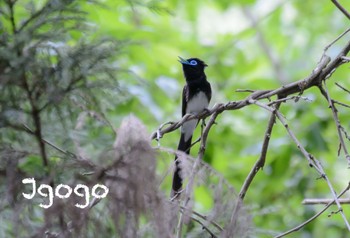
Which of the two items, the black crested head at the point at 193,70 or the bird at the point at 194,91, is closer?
the bird at the point at 194,91

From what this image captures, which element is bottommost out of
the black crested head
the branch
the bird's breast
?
the branch

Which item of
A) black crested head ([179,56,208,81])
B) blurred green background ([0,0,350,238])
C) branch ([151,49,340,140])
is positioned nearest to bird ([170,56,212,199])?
black crested head ([179,56,208,81])

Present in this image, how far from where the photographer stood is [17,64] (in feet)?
8.25

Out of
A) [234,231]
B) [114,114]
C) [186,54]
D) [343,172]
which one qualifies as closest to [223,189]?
[234,231]

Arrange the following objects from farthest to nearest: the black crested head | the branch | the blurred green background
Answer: the blurred green background < the black crested head < the branch

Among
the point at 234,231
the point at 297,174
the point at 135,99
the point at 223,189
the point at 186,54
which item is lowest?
the point at 234,231

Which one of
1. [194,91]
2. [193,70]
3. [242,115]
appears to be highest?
[242,115]

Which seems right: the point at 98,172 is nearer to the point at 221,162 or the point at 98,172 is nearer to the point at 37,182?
the point at 37,182

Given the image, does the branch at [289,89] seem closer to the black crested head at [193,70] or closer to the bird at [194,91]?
the bird at [194,91]

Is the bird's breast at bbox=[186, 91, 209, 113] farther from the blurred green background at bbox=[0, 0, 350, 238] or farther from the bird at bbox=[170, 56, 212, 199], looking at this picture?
the blurred green background at bbox=[0, 0, 350, 238]

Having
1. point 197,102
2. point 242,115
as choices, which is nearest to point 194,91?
point 197,102

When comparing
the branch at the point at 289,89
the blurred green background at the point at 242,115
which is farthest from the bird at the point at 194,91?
the branch at the point at 289,89

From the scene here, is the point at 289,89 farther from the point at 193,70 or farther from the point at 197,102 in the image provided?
the point at 193,70

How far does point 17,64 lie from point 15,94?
0.42 feet
